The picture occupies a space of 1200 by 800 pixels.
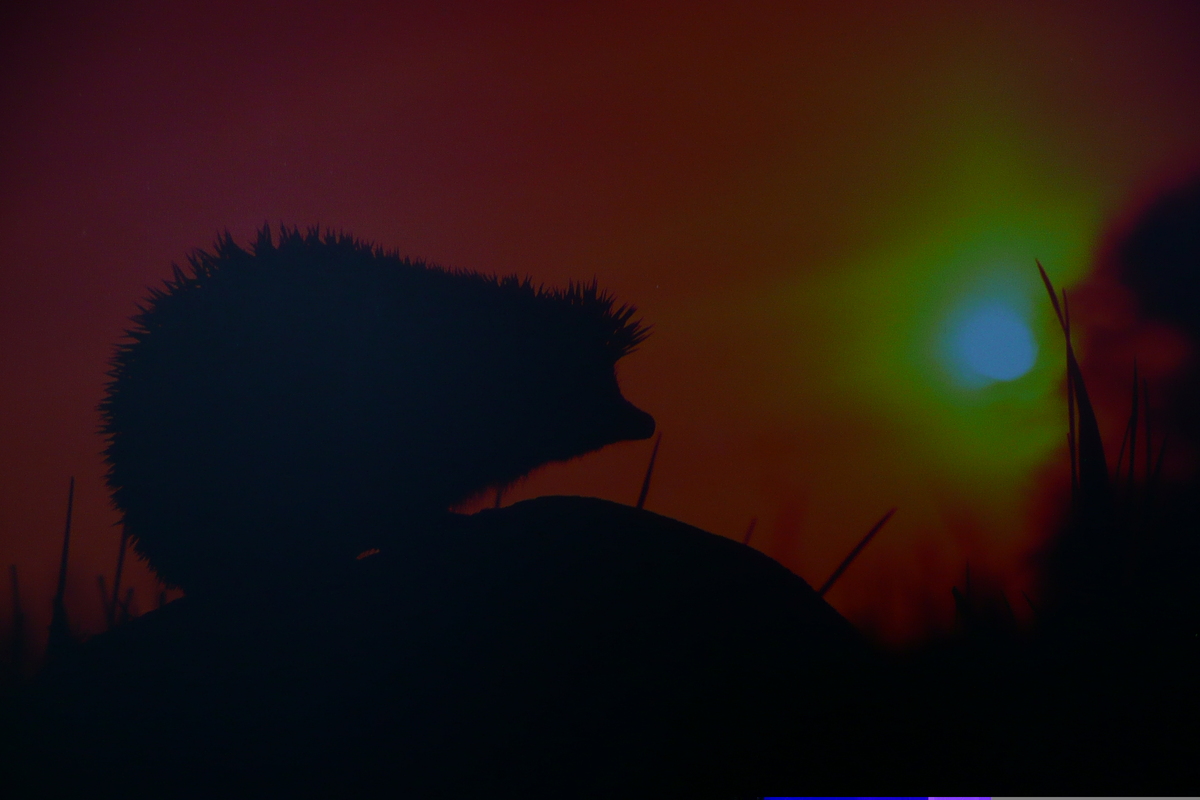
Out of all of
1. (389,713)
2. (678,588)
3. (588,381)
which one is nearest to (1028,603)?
(678,588)

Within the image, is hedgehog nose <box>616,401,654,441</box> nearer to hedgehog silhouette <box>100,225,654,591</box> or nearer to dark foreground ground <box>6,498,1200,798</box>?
hedgehog silhouette <box>100,225,654,591</box>

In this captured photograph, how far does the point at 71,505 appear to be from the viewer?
1253 millimetres

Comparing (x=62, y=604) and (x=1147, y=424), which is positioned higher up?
(x=62, y=604)

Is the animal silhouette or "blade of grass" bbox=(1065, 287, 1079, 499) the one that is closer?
the animal silhouette

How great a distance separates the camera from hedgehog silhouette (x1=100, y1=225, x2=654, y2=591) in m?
0.92

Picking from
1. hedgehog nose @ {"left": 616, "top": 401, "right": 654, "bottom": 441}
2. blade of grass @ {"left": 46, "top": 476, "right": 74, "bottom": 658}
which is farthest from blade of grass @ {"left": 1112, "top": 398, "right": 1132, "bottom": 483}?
blade of grass @ {"left": 46, "top": 476, "right": 74, "bottom": 658}

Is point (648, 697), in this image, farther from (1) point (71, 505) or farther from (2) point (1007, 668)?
(1) point (71, 505)

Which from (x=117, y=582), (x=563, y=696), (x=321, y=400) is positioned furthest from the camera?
(x=117, y=582)

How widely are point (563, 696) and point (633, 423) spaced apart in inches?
16.1

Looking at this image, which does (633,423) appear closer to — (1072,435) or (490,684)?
(490,684)

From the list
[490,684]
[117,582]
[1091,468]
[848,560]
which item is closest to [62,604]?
[117,582]

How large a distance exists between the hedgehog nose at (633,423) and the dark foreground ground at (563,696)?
161mm

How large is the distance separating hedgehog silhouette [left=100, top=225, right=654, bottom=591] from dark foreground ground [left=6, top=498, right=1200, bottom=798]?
0.27 ft

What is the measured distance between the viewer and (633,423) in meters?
1.03
